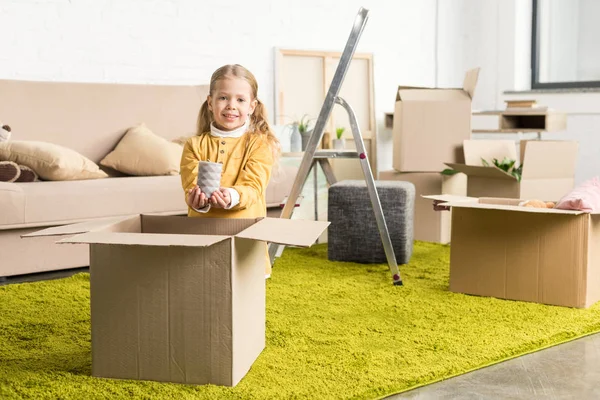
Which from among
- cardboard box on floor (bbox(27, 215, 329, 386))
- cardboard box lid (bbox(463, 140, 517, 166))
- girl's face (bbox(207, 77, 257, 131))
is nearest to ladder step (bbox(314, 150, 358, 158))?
girl's face (bbox(207, 77, 257, 131))

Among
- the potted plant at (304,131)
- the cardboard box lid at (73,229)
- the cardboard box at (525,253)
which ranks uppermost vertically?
the potted plant at (304,131)

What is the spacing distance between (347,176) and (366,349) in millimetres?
3399

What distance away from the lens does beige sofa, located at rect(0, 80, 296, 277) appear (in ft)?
9.86

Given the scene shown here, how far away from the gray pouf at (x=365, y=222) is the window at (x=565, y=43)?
2518 millimetres

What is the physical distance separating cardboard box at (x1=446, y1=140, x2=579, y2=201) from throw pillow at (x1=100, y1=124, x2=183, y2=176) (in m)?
1.35

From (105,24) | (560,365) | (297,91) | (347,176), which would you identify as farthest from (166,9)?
(560,365)

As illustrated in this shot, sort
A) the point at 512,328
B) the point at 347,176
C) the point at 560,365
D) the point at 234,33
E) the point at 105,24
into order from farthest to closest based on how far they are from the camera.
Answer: the point at 347,176 < the point at 234,33 < the point at 105,24 < the point at 512,328 < the point at 560,365

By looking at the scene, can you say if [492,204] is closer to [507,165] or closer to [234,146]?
[234,146]

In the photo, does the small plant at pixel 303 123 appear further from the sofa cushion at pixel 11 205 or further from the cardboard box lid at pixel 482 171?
the sofa cushion at pixel 11 205

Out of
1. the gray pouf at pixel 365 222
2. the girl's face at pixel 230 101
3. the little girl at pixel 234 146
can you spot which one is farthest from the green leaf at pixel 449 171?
the girl's face at pixel 230 101

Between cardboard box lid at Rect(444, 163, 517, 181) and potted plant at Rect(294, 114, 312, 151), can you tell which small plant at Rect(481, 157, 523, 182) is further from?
potted plant at Rect(294, 114, 312, 151)

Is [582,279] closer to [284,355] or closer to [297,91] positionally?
[284,355]

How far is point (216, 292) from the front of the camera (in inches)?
68.4

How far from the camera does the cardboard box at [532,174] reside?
3666 mm
